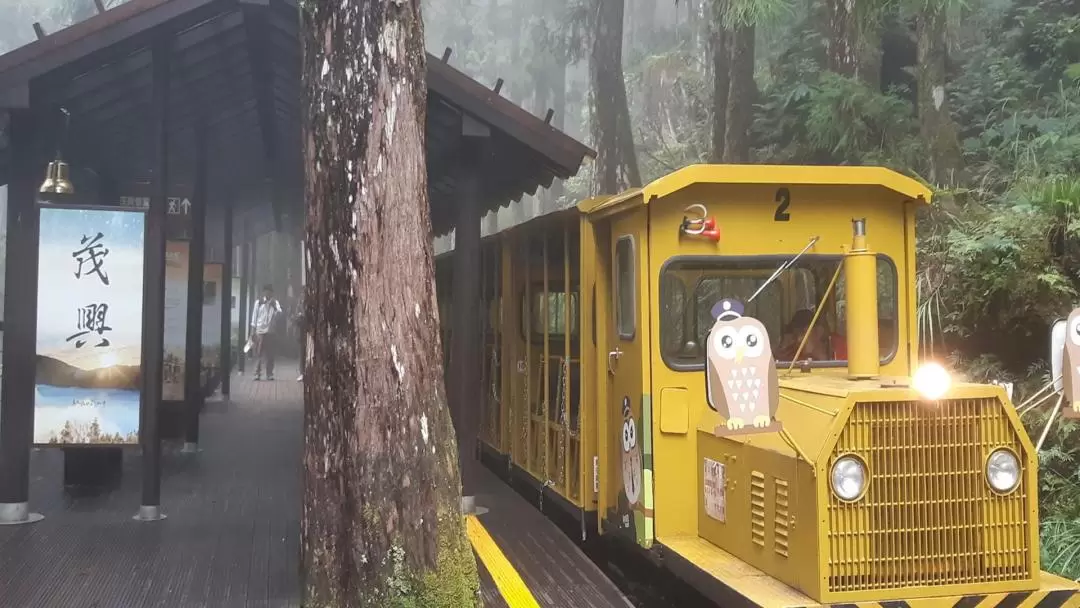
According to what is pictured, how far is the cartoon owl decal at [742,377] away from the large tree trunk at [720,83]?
10.3 meters

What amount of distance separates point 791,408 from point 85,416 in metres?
4.72

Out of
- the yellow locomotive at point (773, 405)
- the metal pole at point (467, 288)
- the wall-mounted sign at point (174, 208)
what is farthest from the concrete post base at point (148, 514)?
the wall-mounted sign at point (174, 208)

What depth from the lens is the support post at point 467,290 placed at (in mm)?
7391

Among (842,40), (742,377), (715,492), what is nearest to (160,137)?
(715,492)

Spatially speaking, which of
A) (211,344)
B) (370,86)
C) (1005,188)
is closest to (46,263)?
(370,86)

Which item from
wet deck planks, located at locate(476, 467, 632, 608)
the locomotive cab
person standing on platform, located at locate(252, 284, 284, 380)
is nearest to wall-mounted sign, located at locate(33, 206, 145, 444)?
wet deck planks, located at locate(476, 467, 632, 608)

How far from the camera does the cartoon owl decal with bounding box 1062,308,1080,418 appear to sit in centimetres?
443

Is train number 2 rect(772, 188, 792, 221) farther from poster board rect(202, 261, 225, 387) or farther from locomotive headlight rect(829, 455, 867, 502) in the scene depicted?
poster board rect(202, 261, 225, 387)

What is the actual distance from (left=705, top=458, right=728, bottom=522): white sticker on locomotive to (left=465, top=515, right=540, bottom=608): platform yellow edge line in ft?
3.43

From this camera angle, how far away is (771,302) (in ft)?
18.4

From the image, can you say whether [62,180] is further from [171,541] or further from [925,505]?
[925,505]

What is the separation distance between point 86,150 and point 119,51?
1999mm

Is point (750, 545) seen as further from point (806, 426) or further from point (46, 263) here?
point (46, 263)

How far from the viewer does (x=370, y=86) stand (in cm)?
420
